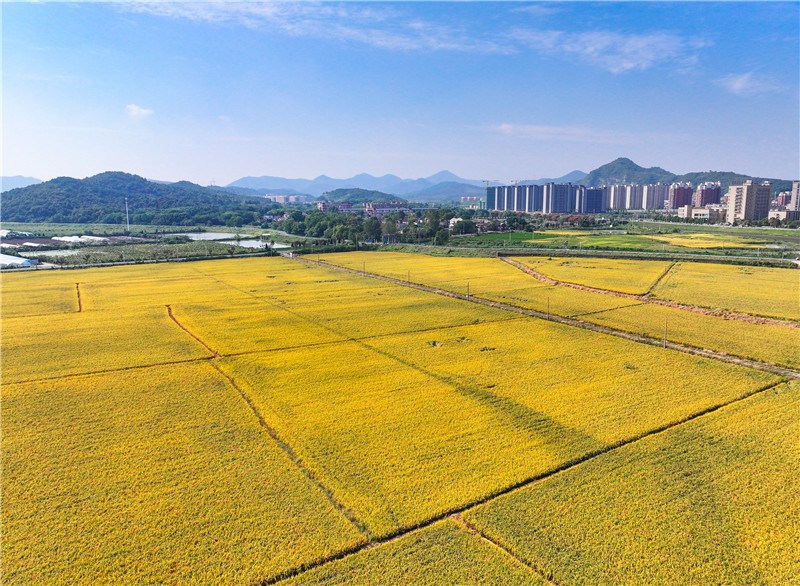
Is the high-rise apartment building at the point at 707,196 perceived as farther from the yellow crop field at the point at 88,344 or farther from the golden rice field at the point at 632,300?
the yellow crop field at the point at 88,344

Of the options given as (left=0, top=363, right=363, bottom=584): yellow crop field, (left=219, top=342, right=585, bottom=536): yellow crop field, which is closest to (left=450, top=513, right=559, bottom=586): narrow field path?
(left=219, top=342, right=585, bottom=536): yellow crop field

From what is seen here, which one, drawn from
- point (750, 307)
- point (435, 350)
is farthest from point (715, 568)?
point (750, 307)

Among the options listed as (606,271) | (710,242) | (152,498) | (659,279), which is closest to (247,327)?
(152,498)

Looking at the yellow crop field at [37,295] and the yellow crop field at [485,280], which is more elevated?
the yellow crop field at [485,280]

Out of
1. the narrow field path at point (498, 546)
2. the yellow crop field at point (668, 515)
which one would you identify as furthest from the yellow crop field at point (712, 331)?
the narrow field path at point (498, 546)

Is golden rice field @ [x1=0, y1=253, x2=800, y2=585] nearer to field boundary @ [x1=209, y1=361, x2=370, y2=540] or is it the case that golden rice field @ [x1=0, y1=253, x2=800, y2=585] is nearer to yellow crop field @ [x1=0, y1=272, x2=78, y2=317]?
field boundary @ [x1=209, y1=361, x2=370, y2=540]

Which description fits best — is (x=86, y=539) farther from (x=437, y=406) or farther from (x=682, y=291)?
(x=682, y=291)

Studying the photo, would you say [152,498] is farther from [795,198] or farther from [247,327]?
[795,198]
